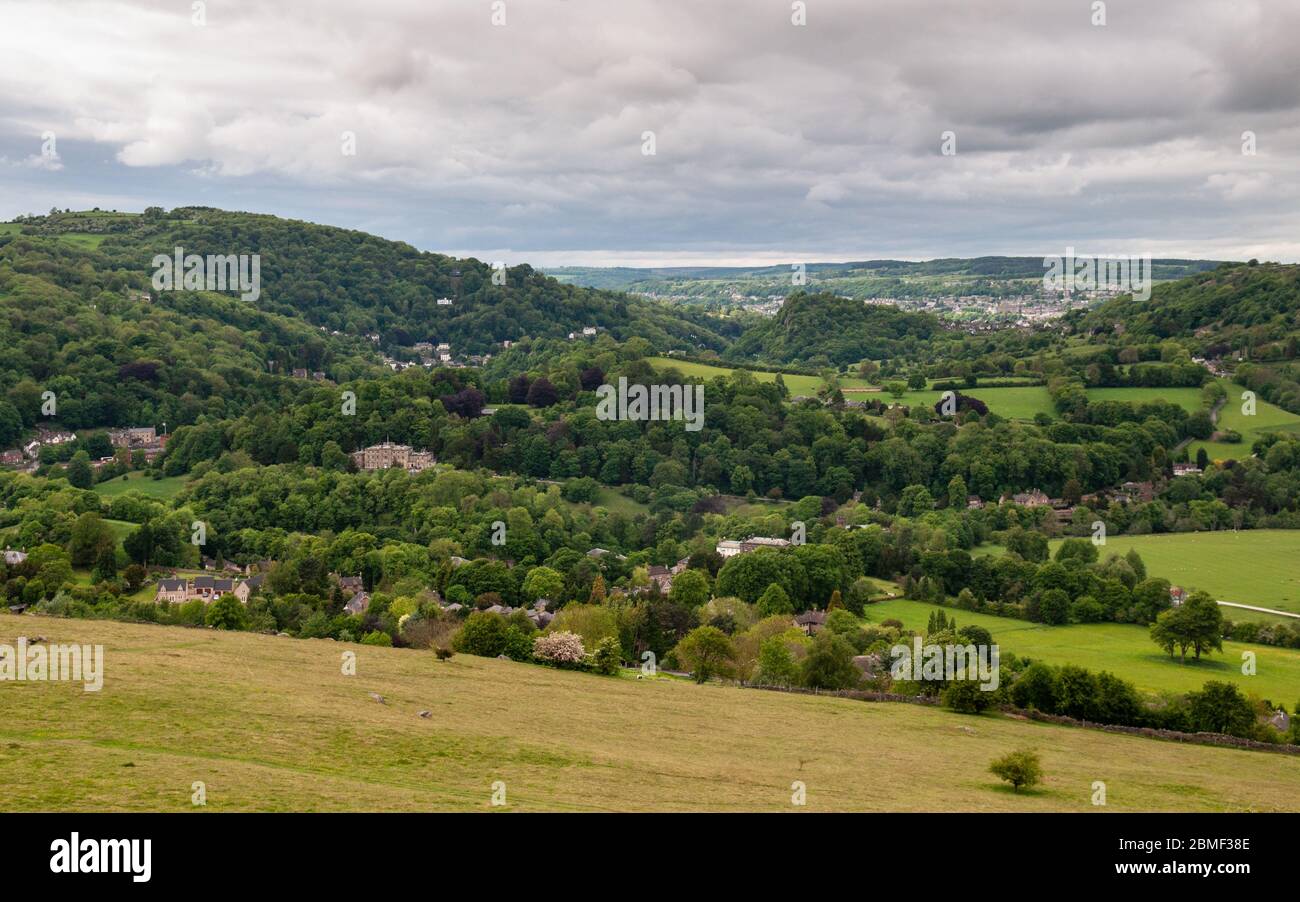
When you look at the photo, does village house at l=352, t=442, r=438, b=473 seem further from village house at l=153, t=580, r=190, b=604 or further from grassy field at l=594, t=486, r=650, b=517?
village house at l=153, t=580, r=190, b=604

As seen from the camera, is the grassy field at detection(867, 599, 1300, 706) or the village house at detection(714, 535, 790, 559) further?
the village house at detection(714, 535, 790, 559)

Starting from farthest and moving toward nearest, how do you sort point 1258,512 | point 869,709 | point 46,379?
point 46,379 → point 1258,512 → point 869,709

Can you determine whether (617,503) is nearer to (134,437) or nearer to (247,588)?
(247,588)

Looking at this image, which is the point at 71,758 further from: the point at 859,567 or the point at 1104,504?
the point at 1104,504

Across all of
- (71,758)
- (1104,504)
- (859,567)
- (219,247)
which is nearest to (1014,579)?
(859,567)

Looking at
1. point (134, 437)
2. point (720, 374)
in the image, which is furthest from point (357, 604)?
point (720, 374)

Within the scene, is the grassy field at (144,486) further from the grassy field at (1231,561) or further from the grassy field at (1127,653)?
the grassy field at (1231,561)

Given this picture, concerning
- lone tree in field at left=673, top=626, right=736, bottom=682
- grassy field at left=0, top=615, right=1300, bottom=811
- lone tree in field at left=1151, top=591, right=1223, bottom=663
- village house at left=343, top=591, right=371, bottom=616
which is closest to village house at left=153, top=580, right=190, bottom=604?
village house at left=343, top=591, right=371, bottom=616
